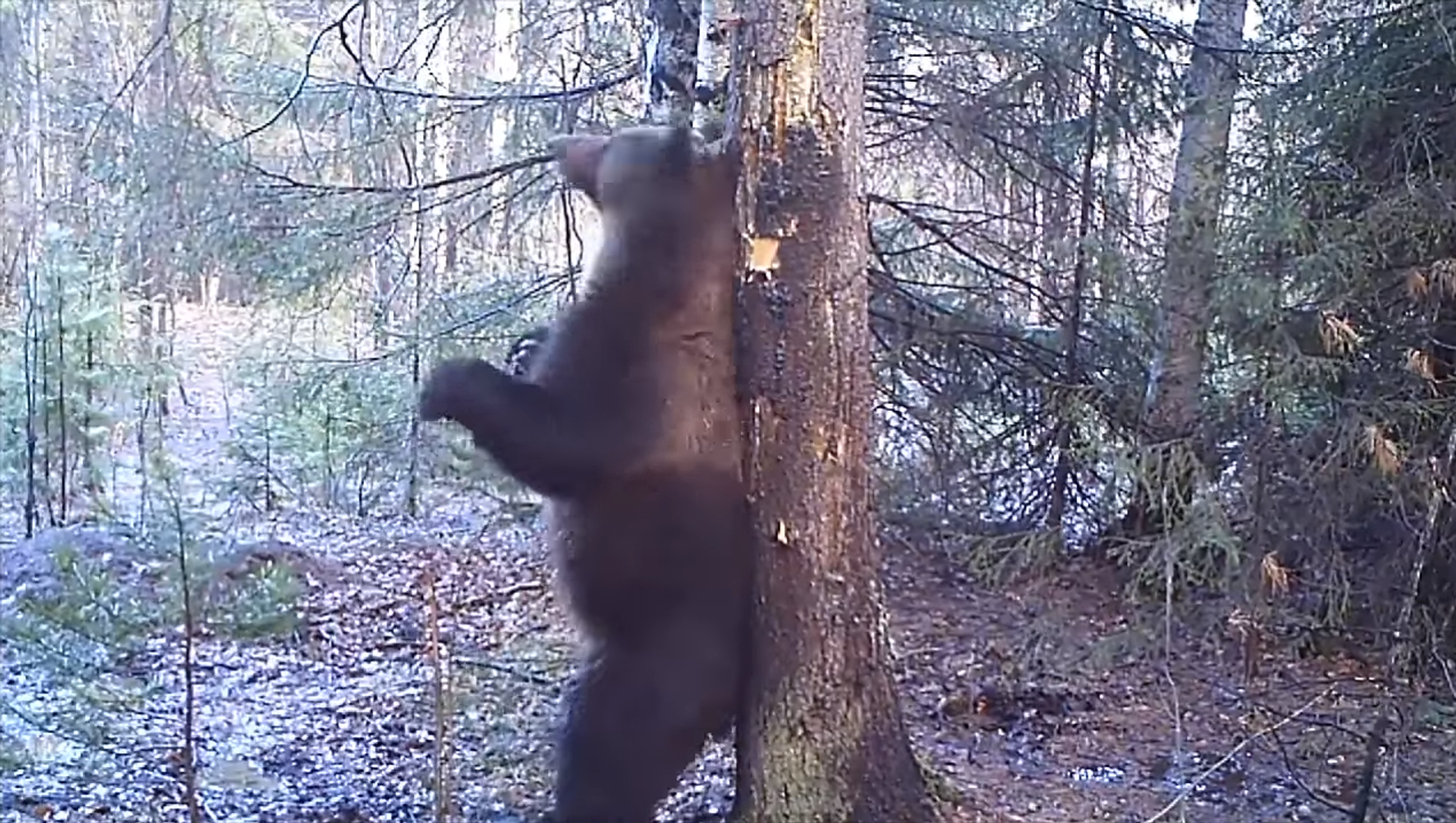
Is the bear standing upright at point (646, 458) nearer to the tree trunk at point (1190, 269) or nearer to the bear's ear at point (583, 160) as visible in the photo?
the bear's ear at point (583, 160)

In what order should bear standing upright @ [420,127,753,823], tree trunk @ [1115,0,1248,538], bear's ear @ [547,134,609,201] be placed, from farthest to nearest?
tree trunk @ [1115,0,1248,538], bear's ear @ [547,134,609,201], bear standing upright @ [420,127,753,823]

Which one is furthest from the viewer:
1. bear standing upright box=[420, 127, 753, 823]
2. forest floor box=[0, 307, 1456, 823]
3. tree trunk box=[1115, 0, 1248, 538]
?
tree trunk box=[1115, 0, 1248, 538]

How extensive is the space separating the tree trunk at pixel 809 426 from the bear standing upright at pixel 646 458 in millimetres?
109

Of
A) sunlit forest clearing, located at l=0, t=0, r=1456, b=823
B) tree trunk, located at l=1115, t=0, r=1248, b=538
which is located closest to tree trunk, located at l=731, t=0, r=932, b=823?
sunlit forest clearing, located at l=0, t=0, r=1456, b=823

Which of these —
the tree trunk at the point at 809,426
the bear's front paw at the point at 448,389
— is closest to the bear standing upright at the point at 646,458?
the bear's front paw at the point at 448,389

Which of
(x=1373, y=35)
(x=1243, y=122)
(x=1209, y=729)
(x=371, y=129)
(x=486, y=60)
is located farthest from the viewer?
(x=486, y=60)

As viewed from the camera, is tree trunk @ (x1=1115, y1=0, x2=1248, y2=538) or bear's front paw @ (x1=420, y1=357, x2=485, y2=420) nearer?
bear's front paw @ (x1=420, y1=357, x2=485, y2=420)

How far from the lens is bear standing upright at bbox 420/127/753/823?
360 centimetres

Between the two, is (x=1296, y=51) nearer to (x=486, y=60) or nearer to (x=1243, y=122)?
(x=1243, y=122)

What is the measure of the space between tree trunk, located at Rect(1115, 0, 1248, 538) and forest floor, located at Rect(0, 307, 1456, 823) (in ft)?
1.82

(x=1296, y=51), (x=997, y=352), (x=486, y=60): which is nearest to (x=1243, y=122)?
(x=1296, y=51)

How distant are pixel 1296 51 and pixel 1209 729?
111 inches

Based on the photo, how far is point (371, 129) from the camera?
7.80 meters

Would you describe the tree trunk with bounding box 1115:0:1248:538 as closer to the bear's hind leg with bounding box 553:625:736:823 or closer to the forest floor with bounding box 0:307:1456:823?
the forest floor with bounding box 0:307:1456:823
